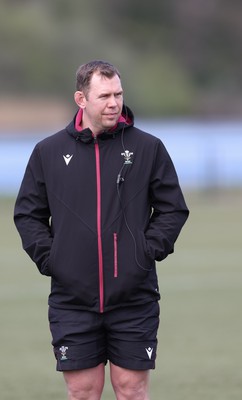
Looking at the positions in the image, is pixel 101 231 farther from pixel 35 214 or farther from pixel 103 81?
pixel 103 81

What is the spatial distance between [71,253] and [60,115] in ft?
101

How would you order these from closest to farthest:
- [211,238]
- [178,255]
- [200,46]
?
1. [178,255]
2. [211,238]
3. [200,46]

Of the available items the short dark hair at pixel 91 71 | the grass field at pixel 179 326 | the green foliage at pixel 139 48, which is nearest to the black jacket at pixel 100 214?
the short dark hair at pixel 91 71

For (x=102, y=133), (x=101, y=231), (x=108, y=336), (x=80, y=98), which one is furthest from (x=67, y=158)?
(x=108, y=336)

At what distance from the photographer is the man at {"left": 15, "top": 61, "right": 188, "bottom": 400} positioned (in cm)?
636

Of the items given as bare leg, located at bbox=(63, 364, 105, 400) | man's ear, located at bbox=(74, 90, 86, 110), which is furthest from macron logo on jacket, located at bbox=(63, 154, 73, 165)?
bare leg, located at bbox=(63, 364, 105, 400)

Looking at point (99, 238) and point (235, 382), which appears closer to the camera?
point (99, 238)

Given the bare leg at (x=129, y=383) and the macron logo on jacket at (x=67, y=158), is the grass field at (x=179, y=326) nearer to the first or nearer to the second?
the bare leg at (x=129, y=383)

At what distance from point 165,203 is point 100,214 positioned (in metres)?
0.38

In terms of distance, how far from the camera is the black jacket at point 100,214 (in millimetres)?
6355

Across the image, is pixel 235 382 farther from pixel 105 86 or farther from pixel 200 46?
pixel 200 46

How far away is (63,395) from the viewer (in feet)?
28.6

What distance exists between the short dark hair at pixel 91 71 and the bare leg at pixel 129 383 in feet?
4.77

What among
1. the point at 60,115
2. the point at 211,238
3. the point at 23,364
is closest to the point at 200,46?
the point at 60,115
